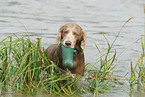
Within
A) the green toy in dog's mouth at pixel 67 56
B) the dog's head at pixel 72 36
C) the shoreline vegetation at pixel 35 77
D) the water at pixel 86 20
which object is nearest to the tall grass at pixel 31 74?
the shoreline vegetation at pixel 35 77

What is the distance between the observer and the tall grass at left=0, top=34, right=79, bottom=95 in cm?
568

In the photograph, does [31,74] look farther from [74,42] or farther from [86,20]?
[86,20]

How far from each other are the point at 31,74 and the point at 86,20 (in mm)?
9130

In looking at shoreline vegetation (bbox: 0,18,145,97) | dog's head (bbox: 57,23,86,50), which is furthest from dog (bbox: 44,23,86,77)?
shoreline vegetation (bbox: 0,18,145,97)

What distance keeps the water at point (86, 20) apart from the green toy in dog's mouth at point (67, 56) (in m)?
1.12

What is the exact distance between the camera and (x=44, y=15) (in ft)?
50.5

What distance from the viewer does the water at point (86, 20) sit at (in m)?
10.5

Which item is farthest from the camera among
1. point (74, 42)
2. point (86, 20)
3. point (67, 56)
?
point (86, 20)

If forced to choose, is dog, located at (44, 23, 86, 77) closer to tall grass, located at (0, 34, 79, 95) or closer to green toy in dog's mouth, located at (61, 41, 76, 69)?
green toy in dog's mouth, located at (61, 41, 76, 69)

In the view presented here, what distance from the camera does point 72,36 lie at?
5.83m

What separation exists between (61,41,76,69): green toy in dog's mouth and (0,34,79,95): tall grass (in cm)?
21

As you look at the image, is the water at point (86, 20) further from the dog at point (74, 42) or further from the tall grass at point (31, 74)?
the tall grass at point (31, 74)

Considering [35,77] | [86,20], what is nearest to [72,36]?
[35,77]

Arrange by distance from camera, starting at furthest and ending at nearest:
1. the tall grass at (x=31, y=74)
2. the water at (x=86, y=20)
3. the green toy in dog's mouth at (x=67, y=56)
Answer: the water at (x=86, y=20), the green toy in dog's mouth at (x=67, y=56), the tall grass at (x=31, y=74)
